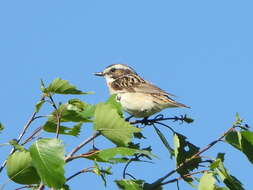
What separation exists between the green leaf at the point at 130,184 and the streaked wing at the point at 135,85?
17.8 feet

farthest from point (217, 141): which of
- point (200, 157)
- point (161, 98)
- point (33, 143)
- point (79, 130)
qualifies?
point (161, 98)

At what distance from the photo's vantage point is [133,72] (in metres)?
11.1

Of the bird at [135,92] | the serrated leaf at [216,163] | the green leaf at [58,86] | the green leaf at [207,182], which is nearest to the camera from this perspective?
the green leaf at [207,182]

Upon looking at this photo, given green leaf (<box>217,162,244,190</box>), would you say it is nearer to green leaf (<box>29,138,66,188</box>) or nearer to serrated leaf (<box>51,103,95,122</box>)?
serrated leaf (<box>51,103,95,122</box>)

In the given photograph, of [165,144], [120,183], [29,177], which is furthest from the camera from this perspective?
Result: [165,144]

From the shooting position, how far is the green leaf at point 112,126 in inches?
147

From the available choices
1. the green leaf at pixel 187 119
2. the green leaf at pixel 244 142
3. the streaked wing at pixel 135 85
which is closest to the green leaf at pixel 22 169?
the green leaf at pixel 244 142

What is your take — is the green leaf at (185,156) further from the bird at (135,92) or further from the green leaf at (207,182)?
the bird at (135,92)

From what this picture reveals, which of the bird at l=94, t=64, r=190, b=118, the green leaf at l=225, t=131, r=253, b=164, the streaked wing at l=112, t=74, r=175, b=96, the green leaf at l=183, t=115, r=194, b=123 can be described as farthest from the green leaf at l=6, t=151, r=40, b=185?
the streaked wing at l=112, t=74, r=175, b=96

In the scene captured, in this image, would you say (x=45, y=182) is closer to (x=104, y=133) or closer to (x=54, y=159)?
(x=54, y=159)

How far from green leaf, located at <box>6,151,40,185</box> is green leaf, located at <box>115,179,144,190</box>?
1.89 feet

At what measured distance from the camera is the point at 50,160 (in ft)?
11.4

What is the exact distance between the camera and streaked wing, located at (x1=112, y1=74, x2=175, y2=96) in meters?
9.55

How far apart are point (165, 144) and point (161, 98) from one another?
4.24 metres
